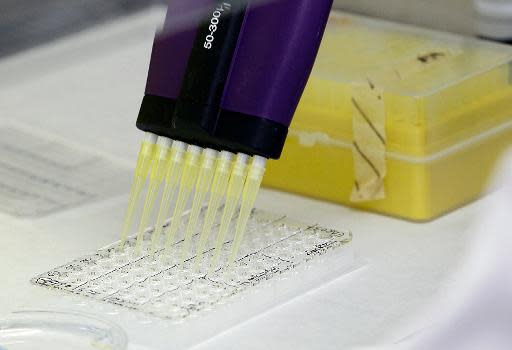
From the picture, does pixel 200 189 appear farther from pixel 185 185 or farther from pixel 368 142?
pixel 368 142

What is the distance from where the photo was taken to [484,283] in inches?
23.3

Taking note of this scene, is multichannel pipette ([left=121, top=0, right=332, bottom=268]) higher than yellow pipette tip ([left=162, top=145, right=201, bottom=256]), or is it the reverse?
multichannel pipette ([left=121, top=0, right=332, bottom=268])

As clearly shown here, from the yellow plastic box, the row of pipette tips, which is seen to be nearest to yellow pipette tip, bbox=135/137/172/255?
the row of pipette tips

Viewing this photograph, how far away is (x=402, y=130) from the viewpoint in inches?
35.9

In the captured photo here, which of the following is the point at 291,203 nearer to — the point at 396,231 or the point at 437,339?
the point at 396,231

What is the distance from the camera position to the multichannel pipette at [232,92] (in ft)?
2.54

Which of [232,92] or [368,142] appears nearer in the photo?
[232,92]

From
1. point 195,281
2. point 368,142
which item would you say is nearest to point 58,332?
point 195,281

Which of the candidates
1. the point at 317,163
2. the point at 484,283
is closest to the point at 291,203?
the point at 317,163

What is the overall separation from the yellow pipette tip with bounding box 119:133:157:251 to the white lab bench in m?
0.03

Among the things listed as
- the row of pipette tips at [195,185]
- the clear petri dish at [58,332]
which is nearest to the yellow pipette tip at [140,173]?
the row of pipette tips at [195,185]

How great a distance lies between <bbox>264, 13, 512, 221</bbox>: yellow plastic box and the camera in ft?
2.99

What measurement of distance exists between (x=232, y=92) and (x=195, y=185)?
0.07 meters

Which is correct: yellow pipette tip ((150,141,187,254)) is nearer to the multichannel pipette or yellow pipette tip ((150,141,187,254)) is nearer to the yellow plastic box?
the multichannel pipette
